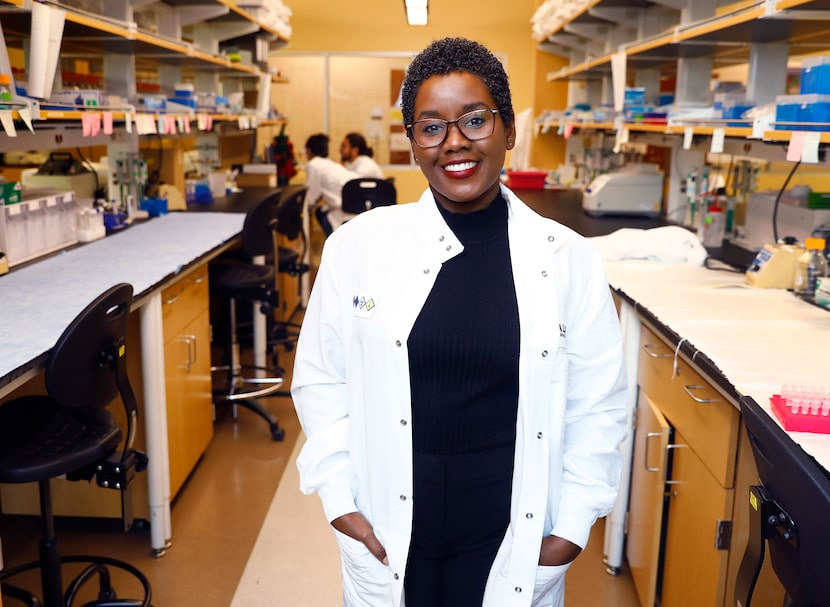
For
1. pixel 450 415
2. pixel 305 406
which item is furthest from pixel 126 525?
pixel 450 415

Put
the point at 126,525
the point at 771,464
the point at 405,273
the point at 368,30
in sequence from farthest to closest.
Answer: the point at 368,30
the point at 126,525
the point at 405,273
the point at 771,464

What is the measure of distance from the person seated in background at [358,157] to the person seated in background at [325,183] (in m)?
0.44

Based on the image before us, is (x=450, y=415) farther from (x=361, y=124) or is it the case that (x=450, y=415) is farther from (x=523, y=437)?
(x=361, y=124)

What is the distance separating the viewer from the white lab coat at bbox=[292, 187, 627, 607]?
1303mm

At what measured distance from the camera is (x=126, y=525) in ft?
7.47

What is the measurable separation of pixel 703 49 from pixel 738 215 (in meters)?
0.77

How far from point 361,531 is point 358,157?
6025 mm

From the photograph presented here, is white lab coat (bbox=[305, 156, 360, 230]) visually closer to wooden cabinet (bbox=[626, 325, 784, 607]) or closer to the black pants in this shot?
wooden cabinet (bbox=[626, 325, 784, 607])

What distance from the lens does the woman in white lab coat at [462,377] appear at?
1295 mm

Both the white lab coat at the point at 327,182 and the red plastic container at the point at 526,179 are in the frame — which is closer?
the red plastic container at the point at 526,179

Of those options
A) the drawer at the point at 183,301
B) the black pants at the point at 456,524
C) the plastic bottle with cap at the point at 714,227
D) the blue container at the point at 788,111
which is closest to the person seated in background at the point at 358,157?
the drawer at the point at 183,301

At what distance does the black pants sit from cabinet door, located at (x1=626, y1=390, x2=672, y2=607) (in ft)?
3.10

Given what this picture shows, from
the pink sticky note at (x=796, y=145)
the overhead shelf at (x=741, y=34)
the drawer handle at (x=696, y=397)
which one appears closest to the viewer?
the drawer handle at (x=696, y=397)

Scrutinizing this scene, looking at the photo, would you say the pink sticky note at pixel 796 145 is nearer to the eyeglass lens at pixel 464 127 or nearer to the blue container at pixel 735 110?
the blue container at pixel 735 110
